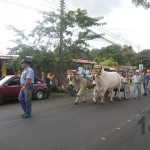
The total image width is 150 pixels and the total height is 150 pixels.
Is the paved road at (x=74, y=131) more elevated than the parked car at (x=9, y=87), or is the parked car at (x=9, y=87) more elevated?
the parked car at (x=9, y=87)

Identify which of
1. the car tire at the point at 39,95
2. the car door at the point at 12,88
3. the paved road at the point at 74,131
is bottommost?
the paved road at the point at 74,131

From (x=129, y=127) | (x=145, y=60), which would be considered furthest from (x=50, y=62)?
(x=145, y=60)

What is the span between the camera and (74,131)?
890cm

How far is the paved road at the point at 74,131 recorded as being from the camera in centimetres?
733

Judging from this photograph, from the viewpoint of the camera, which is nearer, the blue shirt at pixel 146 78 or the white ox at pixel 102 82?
the white ox at pixel 102 82

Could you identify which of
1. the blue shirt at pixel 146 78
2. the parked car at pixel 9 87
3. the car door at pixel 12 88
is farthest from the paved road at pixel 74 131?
the blue shirt at pixel 146 78

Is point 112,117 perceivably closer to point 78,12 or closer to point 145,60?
point 78,12

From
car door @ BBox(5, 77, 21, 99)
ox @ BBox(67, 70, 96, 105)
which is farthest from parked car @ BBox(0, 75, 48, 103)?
ox @ BBox(67, 70, 96, 105)

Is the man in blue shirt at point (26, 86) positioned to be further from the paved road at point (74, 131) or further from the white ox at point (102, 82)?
the white ox at point (102, 82)

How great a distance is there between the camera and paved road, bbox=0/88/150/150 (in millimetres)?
7332

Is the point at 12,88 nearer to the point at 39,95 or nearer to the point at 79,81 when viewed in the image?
the point at 39,95

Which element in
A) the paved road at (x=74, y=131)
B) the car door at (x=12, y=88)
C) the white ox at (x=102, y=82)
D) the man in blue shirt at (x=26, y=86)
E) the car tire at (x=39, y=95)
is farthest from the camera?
the car tire at (x=39, y=95)

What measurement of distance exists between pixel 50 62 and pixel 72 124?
40.5 feet

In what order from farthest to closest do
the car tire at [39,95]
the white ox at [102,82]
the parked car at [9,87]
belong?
the car tire at [39,95] < the parked car at [9,87] < the white ox at [102,82]
